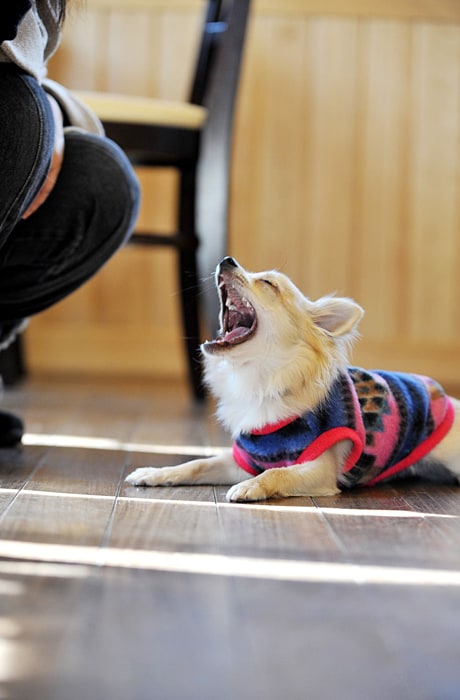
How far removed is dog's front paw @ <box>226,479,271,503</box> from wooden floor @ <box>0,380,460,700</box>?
20mm

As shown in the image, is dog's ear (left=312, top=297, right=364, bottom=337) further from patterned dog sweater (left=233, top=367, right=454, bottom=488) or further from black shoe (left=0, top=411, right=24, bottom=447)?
black shoe (left=0, top=411, right=24, bottom=447)

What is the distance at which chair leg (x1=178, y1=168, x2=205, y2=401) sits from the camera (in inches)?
104

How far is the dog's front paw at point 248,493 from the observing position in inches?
51.8

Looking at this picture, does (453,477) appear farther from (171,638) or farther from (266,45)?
(266,45)

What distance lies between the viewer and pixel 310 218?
3275 millimetres

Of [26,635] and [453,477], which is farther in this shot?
[453,477]

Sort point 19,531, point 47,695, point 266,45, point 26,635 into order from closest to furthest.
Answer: point 47,695, point 26,635, point 19,531, point 266,45

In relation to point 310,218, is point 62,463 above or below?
below

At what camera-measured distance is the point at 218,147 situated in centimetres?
254

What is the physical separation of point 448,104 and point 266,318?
2.07 metres

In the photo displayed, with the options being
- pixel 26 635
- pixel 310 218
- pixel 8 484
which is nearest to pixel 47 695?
pixel 26 635

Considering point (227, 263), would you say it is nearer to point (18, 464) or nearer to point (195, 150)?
point (18, 464)

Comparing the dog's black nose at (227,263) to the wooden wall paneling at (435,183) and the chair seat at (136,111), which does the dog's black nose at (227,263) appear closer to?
the chair seat at (136,111)

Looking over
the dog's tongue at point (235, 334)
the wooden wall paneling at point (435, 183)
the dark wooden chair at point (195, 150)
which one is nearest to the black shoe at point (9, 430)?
the dog's tongue at point (235, 334)
